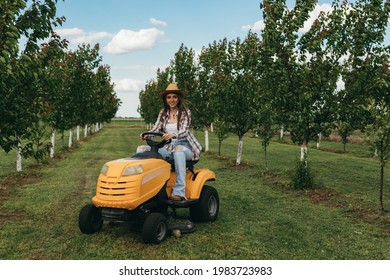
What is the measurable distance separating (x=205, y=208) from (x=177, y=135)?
167cm

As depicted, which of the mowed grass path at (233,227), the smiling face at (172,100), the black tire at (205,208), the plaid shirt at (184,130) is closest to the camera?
the mowed grass path at (233,227)

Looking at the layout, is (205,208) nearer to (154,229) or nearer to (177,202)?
(177,202)

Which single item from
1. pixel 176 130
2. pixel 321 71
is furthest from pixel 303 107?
pixel 176 130

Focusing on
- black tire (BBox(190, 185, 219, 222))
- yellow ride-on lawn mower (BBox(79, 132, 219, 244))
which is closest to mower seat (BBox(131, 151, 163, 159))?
yellow ride-on lawn mower (BBox(79, 132, 219, 244))

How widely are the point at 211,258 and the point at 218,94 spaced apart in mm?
15090

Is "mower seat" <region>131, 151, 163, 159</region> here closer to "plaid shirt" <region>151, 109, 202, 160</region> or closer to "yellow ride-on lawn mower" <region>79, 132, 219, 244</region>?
"yellow ride-on lawn mower" <region>79, 132, 219, 244</region>

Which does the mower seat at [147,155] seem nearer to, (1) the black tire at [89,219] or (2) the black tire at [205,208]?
(1) the black tire at [89,219]

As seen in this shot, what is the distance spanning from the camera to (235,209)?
372 inches

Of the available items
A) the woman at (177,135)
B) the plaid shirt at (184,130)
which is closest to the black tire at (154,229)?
the woman at (177,135)

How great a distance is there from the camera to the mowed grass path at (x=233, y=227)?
243 inches

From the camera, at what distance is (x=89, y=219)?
6871mm

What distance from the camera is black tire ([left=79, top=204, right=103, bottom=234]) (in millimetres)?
6809

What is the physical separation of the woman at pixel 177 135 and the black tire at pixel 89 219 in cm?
139

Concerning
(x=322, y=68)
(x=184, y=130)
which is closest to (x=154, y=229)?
(x=184, y=130)
